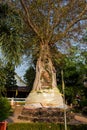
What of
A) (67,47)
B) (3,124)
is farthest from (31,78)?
(3,124)

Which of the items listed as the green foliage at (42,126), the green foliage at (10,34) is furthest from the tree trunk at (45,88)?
the green foliage at (10,34)

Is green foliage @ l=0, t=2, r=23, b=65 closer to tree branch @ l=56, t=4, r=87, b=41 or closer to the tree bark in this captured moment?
tree branch @ l=56, t=4, r=87, b=41

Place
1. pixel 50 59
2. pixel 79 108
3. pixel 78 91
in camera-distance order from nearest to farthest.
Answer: pixel 50 59
pixel 79 108
pixel 78 91

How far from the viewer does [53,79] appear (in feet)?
117

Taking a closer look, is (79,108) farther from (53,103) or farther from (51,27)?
(51,27)

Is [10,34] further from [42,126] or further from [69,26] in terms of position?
[69,26]

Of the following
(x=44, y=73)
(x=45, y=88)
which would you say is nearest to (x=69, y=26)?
(x=44, y=73)

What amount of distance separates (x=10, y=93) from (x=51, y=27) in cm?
3763

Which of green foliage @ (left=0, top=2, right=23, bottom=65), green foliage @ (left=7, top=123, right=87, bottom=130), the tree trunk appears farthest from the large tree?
green foliage @ (left=0, top=2, right=23, bottom=65)

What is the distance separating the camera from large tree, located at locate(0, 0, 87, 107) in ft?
111

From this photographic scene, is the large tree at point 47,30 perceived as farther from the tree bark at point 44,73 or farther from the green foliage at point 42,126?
the green foliage at point 42,126

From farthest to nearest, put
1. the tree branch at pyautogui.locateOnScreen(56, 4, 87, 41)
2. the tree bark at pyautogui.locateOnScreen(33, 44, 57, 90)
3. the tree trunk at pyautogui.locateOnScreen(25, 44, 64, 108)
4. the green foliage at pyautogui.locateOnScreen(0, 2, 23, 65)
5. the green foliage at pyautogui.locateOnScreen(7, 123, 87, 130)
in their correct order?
the tree bark at pyautogui.locateOnScreen(33, 44, 57, 90) → the tree branch at pyautogui.locateOnScreen(56, 4, 87, 41) → the tree trunk at pyautogui.locateOnScreen(25, 44, 64, 108) → the green foliage at pyautogui.locateOnScreen(7, 123, 87, 130) → the green foliage at pyautogui.locateOnScreen(0, 2, 23, 65)

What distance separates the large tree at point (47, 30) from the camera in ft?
111

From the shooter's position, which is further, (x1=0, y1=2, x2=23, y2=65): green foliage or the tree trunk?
the tree trunk
